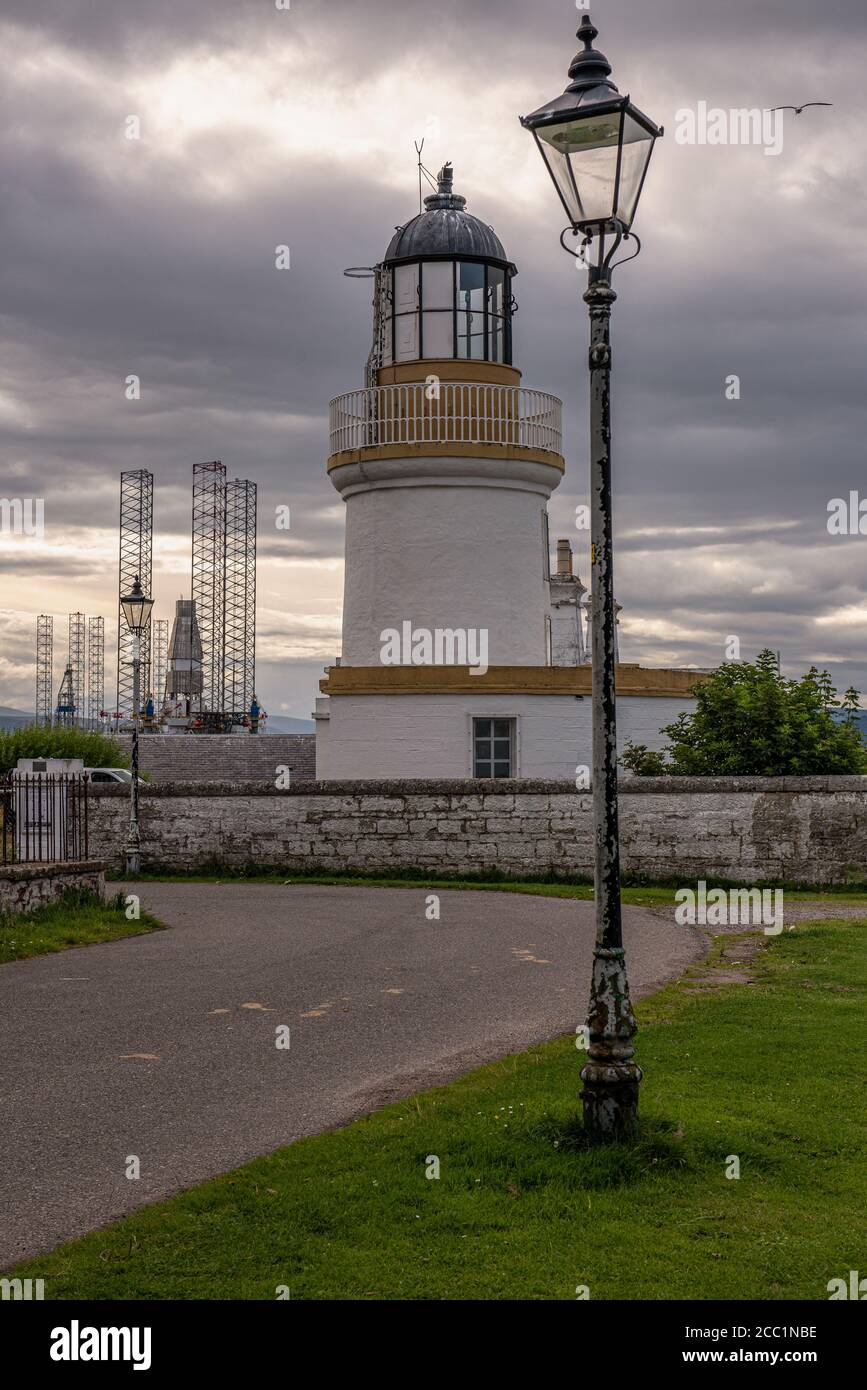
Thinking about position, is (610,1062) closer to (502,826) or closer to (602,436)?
(602,436)

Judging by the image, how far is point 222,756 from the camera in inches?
1423

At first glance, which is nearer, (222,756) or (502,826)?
(502,826)

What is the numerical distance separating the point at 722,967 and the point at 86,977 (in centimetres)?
542

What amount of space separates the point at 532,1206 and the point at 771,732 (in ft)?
48.6

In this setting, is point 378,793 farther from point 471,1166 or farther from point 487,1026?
point 471,1166

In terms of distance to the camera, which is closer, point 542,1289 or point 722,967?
point 542,1289

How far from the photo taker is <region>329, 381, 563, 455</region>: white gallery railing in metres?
24.2

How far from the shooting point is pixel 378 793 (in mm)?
20000

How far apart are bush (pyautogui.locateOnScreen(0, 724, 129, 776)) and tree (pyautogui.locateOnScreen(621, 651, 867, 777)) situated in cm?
1269

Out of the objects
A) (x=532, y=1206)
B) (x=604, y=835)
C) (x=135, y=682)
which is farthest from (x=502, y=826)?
(x=532, y=1206)
